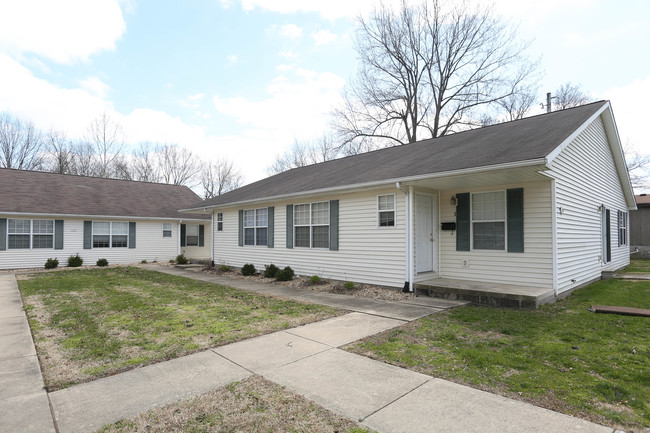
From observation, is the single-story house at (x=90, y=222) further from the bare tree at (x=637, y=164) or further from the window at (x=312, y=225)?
the bare tree at (x=637, y=164)

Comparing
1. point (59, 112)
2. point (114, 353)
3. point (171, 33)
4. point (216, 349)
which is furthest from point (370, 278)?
point (59, 112)

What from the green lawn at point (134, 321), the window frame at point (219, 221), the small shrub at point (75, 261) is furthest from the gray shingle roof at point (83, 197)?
the green lawn at point (134, 321)

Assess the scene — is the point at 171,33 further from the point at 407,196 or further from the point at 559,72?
the point at 559,72

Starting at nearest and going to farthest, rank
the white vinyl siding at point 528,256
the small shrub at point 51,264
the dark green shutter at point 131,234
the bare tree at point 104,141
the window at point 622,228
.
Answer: the white vinyl siding at point 528,256 < the window at point 622,228 < the small shrub at point 51,264 < the dark green shutter at point 131,234 < the bare tree at point 104,141

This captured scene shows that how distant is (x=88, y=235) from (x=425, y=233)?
15.6 metres

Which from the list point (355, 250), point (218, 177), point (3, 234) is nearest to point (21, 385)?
point (355, 250)

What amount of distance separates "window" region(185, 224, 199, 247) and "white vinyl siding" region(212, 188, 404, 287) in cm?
961

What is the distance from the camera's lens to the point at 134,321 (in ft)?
19.0

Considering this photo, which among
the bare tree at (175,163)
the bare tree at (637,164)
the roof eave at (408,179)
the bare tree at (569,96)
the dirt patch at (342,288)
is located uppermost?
the bare tree at (569,96)

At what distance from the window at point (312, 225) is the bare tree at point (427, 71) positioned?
1383 cm

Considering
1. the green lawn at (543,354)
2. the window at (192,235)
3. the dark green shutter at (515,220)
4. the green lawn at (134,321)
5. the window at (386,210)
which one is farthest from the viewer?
the window at (192,235)

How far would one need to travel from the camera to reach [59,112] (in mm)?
22172

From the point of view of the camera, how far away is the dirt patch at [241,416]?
2564mm

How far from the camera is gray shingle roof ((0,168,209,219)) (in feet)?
49.4
